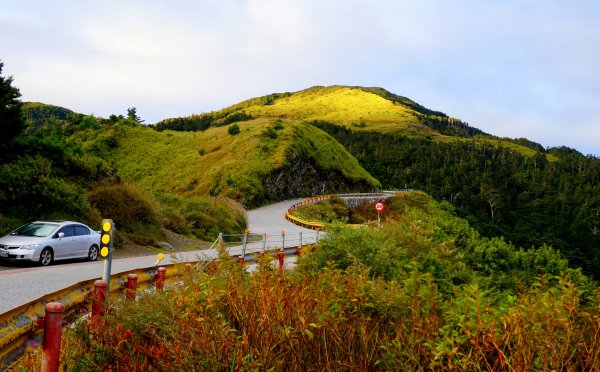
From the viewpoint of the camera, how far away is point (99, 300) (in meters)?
5.85

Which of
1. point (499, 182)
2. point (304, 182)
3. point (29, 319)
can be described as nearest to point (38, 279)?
point (29, 319)

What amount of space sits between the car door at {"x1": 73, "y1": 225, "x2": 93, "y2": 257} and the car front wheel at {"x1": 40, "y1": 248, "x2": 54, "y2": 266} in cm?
115

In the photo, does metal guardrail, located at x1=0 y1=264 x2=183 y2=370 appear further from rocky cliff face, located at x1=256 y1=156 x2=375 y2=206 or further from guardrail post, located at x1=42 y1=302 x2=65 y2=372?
rocky cliff face, located at x1=256 y1=156 x2=375 y2=206

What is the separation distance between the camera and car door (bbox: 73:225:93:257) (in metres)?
15.9

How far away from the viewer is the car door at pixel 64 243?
49.0ft

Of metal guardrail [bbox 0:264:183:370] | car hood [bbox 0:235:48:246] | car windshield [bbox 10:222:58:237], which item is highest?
metal guardrail [bbox 0:264:183:370]

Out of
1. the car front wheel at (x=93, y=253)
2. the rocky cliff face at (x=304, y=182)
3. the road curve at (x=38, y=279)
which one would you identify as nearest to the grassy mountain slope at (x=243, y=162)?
the rocky cliff face at (x=304, y=182)

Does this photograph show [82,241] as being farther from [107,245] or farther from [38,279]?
[107,245]

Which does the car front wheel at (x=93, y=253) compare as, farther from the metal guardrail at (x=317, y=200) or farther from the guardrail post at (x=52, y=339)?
the metal guardrail at (x=317, y=200)

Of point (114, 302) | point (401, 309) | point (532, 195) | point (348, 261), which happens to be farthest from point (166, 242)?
point (532, 195)

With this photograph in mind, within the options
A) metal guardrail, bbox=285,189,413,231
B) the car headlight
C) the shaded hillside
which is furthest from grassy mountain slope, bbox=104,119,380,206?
the car headlight

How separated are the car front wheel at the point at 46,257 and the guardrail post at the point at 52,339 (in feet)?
36.9

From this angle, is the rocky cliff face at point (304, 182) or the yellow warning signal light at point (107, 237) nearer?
the yellow warning signal light at point (107, 237)

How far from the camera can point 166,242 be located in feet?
78.7
